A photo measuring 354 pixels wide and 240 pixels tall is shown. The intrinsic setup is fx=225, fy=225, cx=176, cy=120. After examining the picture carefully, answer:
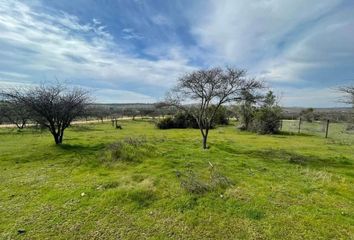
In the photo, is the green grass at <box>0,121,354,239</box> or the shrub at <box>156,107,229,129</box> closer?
the green grass at <box>0,121,354,239</box>

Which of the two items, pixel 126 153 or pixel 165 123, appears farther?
pixel 165 123

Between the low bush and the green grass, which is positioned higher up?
the low bush

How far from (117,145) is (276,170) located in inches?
278

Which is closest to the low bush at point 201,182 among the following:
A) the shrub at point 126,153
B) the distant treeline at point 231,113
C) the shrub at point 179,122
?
the shrub at point 126,153

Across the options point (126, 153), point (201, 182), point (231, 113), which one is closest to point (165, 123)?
point (231, 113)

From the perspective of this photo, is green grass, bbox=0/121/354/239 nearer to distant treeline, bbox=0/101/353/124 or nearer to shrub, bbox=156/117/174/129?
distant treeline, bbox=0/101/353/124

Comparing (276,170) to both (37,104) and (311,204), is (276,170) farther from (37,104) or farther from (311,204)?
(37,104)

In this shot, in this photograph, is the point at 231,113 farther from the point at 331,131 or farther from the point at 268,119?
the point at 331,131

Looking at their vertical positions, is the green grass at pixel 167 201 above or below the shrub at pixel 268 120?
below

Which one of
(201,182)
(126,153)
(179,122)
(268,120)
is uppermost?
(268,120)

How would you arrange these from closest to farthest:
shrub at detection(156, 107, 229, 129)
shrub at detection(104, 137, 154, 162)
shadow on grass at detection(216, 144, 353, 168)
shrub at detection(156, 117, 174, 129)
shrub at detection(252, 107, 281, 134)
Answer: shrub at detection(104, 137, 154, 162)
shadow on grass at detection(216, 144, 353, 168)
shrub at detection(252, 107, 281, 134)
shrub at detection(156, 117, 174, 129)
shrub at detection(156, 107, 229, 129)

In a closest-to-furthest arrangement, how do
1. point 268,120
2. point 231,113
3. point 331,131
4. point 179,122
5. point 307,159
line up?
point 307,159 < point 331,131 < point 268,120 < point 179,122 < point 231,113

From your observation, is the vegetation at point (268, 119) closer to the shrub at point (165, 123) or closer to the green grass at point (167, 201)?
the shrub at point (165, 123)

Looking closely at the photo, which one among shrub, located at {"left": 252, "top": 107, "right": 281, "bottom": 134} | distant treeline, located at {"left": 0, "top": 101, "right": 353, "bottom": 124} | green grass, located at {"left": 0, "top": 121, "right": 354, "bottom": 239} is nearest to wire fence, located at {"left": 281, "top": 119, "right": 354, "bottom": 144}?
distant treeline, located at {"left": 0, "top": 101, "right": 353, "bottom": 124}
